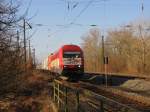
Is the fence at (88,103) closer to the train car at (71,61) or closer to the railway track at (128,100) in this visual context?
the railway track at (128,100)

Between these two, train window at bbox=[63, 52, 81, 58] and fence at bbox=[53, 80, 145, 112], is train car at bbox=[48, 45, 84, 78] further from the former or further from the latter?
fence at bbox=[53, 80, 145, 112]

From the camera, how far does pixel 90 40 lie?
122m

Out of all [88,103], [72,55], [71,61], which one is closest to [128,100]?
[88,103]

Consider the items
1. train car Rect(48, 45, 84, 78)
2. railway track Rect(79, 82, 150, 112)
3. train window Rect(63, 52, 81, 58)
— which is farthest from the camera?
train window Rect(63, 52, 81, 58)

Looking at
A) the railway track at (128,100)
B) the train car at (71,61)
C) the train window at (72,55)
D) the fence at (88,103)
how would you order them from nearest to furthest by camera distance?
the fence at (88,103)
the railway track at (128,100)
the train car at (71,61)
the train window at (72,55)

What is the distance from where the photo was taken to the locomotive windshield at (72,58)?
4444 cm

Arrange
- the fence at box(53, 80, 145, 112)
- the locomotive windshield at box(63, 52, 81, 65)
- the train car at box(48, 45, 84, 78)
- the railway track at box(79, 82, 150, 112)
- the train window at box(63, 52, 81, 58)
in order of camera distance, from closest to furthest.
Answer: the fence at box(53, 80, 145, 112) < the railway track at box(79, 82, 150, 112) < the train car at box(48, 45, 84, 78) < the locomotive windshield at box(63, 52, 81, 65) < the train window at box(63, 52, 81, 58)

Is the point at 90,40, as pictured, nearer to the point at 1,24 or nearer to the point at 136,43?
the point at 136,43

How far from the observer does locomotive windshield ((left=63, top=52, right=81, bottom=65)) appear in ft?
146

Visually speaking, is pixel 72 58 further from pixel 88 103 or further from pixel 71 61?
pixel 88 103

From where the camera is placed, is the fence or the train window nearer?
the fence

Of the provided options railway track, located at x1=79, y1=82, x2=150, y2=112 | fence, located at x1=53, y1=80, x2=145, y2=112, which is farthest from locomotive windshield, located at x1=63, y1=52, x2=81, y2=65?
fence, located at x1=53, y1=80, x2=145, y2=112

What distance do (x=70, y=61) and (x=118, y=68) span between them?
54055 mm


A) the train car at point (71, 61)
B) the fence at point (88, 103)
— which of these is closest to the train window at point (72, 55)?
the train car at point (71, 61)
